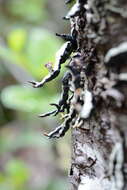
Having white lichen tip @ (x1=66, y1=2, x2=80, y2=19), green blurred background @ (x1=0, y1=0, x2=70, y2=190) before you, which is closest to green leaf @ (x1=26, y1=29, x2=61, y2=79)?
green blurred background @ (x1=0, y1=0, x2=70, y2=190)

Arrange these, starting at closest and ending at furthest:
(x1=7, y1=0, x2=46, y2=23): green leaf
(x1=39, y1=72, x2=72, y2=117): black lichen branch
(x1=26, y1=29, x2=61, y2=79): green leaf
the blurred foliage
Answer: (x1=39, y1=72, x2=72, y2=117): black lichen branch < (x1=26, y1=29, x2=61, y2=79): green leaf < the blurred foliage < (x1=7, y1=0, x2=46, y2=23): green leaf

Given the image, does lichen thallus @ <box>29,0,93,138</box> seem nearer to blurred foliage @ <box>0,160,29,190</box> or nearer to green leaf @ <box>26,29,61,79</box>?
green leaf @ <box>26,29,61,79</box>

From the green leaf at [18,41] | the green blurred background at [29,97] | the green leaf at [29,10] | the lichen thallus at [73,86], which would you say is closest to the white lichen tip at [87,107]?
the lichen thallus at [73,86]

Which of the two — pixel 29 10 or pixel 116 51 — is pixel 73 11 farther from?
pixel 29 10

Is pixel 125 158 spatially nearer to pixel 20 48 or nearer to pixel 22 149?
pixel 20 48

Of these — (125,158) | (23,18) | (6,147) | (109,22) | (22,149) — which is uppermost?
(23,18)

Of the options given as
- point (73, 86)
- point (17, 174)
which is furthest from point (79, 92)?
point (17, 174)

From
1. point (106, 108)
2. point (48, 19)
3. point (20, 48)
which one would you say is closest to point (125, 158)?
point (106, 108)
